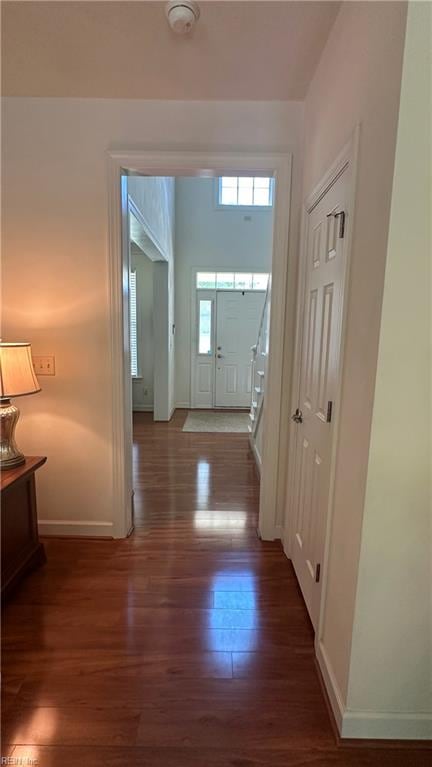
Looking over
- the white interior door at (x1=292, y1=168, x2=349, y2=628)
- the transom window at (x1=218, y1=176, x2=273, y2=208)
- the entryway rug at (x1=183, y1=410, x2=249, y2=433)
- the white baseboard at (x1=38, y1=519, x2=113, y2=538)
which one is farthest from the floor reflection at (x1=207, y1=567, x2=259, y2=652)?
the transom window at (x1=218, y1=176, x2=273, y2=208)

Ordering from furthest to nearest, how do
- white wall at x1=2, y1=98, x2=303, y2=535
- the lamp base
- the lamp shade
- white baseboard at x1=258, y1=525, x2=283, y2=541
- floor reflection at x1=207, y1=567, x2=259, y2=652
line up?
white baseboard at x1=258, y1=525, x2=283, y2=541
white wall at x1=2, y1=98, x2=303, y2=535
the lamp base
the lamp shade
floor reflection at x1=207, y1=567, x2=259, y2=652

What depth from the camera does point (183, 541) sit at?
2359mm

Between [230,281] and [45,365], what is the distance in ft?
14.3

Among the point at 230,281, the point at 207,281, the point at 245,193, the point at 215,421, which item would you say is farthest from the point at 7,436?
the point at 245,193

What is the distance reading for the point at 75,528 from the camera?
93.9 inches

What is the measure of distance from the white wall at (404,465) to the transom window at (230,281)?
519 centimetres

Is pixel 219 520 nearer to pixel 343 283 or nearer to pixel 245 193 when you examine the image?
pixel 343 283

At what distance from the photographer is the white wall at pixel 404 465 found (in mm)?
958

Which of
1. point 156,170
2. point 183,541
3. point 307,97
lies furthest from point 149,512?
point 307,97

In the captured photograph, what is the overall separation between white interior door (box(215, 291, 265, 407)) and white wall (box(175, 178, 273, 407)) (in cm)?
54

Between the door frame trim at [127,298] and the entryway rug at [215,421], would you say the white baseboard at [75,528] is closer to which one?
the door frame trim at [127,298]

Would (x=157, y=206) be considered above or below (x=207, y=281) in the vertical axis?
above

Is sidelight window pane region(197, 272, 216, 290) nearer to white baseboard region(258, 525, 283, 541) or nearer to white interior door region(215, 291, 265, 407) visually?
white interior door region(215, 291, 265, 407)

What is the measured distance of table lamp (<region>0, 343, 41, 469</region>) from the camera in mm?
1767
